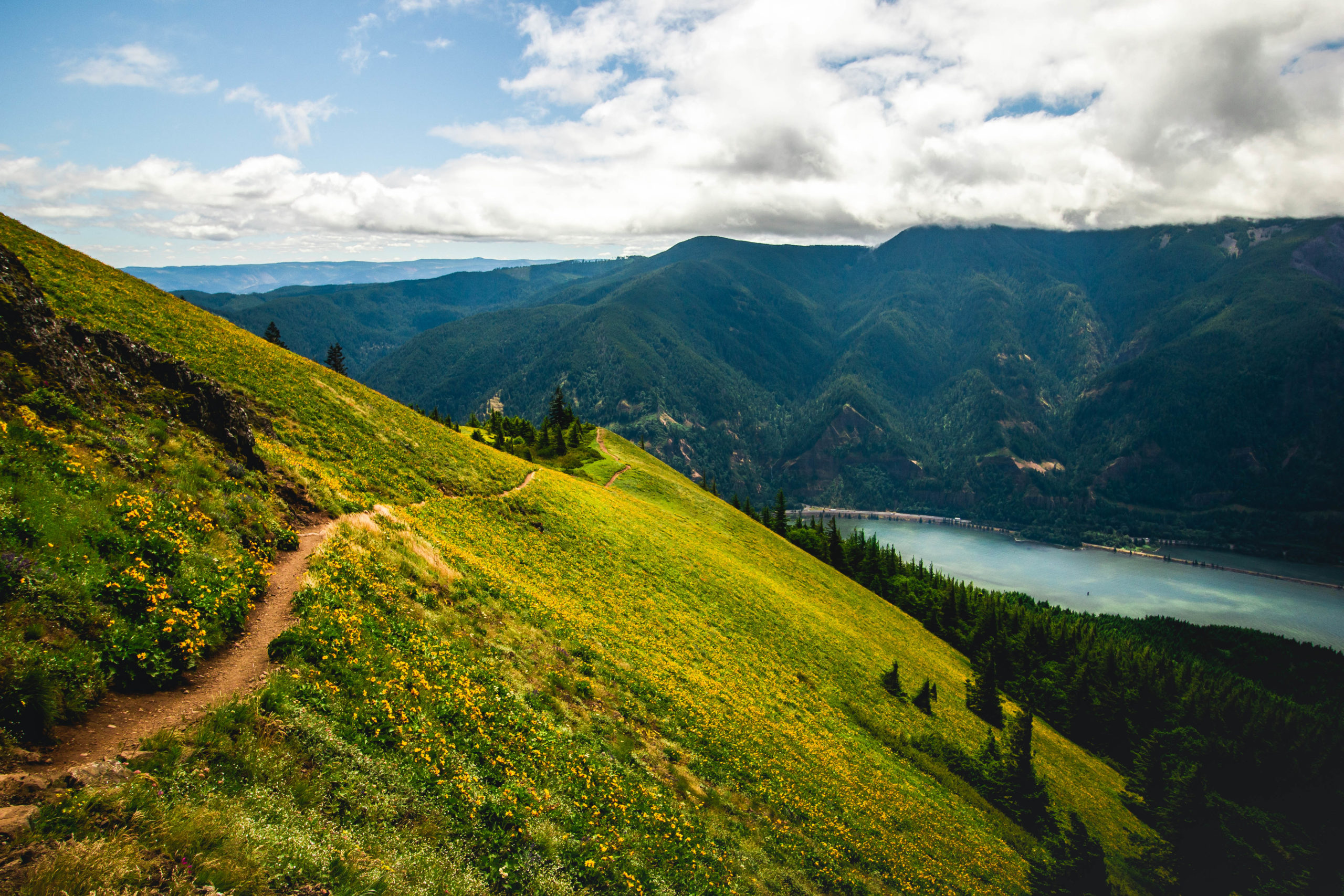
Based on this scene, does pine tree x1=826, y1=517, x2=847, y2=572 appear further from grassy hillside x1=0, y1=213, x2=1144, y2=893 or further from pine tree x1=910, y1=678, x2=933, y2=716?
pine tree x1=910, y1=678, x2=933, y2=716

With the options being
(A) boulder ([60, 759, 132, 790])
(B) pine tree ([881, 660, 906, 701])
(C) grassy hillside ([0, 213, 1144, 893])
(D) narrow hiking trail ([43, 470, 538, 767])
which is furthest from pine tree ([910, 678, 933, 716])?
(A) boulder ([60, 759, 132, 790])

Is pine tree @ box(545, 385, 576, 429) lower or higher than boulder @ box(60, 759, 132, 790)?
lower

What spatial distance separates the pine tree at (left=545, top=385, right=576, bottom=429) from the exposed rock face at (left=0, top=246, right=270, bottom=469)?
84.9 metres

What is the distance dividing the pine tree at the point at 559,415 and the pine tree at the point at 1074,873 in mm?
89701

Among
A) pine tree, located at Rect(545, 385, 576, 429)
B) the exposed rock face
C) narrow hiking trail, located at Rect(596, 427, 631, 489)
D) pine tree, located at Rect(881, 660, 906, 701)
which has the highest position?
the exposed rock face

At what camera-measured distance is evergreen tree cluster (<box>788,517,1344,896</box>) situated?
4203 cm

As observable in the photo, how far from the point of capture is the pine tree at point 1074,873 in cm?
2703

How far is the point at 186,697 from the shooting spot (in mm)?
9523

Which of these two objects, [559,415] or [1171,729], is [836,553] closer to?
[1171,729]

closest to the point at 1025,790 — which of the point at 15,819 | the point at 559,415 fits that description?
the point at 15,819

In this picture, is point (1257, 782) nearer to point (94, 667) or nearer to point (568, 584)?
point (568, 584)

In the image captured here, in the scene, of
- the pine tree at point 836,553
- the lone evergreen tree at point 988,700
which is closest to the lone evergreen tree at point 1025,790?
the lone evergreen tree at point 988,700

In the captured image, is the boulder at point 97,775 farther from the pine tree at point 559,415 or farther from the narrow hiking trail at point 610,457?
the pine tree at point 559,415

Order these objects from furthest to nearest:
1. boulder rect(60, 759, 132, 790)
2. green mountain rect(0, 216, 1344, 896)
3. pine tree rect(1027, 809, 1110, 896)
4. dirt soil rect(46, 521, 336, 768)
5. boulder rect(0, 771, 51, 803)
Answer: pine tree rect(1027, 809, 1110, 896)
green mountain rect(0, 216, 1344, 896)
dirt soil rect(46, 521, 336, 768)
boulder rect(60, 759, 132, 790)
boulder rect(0, 771, 51, 803)
